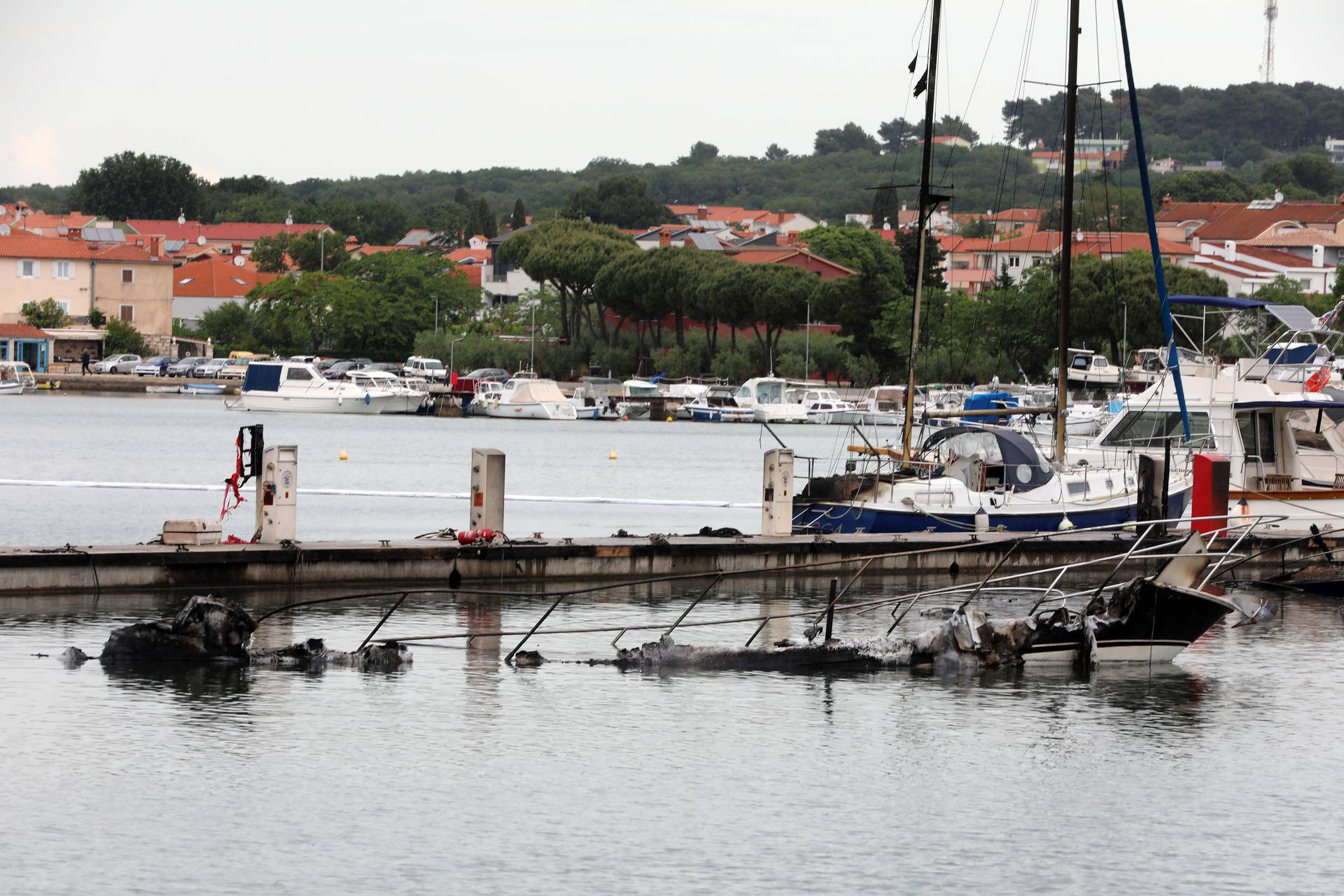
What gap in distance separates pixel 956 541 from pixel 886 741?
41.2 ft

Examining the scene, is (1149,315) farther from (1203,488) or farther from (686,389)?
(1203,488)

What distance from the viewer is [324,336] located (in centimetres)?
14562

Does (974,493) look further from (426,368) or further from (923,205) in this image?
(426,368)

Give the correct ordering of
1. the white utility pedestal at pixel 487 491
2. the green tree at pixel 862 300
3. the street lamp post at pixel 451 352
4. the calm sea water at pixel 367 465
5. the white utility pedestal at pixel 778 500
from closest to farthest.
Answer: the white utility pedestal at pixel 487 491, the white utility pedestal at pixel 778 500, the calm sea water at pixel 367 465, the green tree at pixel 862 300, the street lamp post at pixel 451 352

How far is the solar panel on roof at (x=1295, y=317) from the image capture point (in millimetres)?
38406

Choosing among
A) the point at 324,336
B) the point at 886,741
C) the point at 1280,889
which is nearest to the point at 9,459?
the point at 886,741

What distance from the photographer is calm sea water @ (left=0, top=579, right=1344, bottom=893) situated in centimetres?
1566

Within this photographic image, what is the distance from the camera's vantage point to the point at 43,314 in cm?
13288

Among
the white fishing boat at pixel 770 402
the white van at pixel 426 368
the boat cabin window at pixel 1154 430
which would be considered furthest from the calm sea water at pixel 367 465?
the white van at pixel 426 368

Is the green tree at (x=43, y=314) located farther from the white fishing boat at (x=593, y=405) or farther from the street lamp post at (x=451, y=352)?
the white fishing boat at (x=593, y=405)

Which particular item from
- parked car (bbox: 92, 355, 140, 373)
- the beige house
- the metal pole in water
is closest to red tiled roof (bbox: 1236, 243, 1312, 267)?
the beige house

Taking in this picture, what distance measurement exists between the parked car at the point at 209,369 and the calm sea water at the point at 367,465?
7.55 metres

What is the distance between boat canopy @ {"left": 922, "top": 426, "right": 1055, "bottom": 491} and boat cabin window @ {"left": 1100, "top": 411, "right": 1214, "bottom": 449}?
2743mm

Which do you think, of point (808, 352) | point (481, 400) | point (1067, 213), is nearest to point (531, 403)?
point (481, 400)
